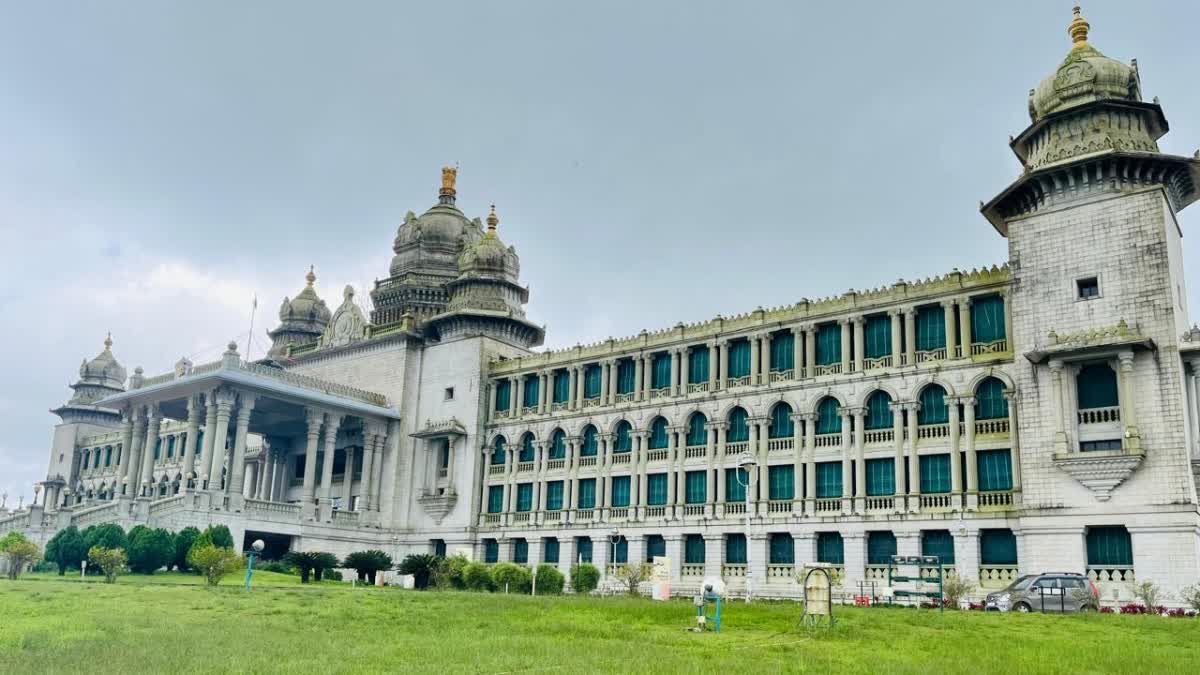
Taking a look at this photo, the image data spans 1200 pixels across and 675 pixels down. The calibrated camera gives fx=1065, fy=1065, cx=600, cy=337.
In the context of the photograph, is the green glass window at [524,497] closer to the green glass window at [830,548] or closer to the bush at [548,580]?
the bush at [548,580]

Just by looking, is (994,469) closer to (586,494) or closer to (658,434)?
(658,434)

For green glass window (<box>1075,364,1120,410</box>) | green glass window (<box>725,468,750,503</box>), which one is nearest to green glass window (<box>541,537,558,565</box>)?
green glass window (<box>725,468,750,503</box>)

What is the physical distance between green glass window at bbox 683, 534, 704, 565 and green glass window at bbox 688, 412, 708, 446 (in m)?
4.86

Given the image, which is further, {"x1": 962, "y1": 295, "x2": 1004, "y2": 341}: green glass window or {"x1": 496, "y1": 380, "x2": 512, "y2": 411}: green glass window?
{"x1": 496, "y1": 380, "x2": 512, "y2": 411}: green glass window

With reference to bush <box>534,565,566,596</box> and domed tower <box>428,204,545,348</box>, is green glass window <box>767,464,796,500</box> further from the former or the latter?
domed tower <box>428,204,545,348</box>

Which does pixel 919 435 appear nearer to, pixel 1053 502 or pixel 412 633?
pixel 1053 502

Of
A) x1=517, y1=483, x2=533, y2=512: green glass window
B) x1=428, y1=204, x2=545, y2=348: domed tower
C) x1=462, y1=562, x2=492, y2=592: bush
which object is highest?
x1=428, y1=204, x2=545, y2=348: domed tower

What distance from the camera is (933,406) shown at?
4762 centimetres

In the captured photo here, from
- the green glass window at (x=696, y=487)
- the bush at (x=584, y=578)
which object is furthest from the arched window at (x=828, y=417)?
the bush at (x=584, y=578)

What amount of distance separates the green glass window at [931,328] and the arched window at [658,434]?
14.9m

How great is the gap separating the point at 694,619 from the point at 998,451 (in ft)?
67.9

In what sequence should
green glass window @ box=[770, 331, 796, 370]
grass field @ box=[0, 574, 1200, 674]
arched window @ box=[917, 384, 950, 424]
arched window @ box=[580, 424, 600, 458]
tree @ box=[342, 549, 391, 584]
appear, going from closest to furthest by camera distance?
1. grass field @ box=[0, 574, 1200, 674]
2. arched window @ box=[917, 384, 950, 424]
3. green glass window @ box=[770, 331, 796, 370]
4. tree @ box=[342, 549, 391, 584]
5. arched window @ box=[580, 424, 600, 458]

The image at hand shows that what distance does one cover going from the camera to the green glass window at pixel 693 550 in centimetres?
5409

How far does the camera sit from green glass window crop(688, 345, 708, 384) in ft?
187
